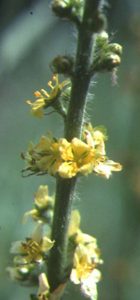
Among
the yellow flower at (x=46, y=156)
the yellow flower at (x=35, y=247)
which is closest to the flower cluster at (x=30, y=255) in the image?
the yellow flower at (x=35, y=247)

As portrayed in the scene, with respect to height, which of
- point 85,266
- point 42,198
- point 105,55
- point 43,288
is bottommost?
point 43,288

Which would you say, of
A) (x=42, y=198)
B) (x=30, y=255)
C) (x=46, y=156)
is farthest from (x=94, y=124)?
(x=46, y=156)

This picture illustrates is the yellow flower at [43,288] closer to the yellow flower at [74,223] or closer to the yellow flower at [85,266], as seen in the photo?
the yellow flower at [85,266]

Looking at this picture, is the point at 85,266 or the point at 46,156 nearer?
the point at 46,156

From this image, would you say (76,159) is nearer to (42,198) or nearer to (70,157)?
(70,157)

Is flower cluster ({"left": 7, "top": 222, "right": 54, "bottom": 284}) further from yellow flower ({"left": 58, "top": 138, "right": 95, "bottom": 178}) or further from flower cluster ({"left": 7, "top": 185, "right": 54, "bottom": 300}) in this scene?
yellow flower ({"left": 58, "top": 138, "right": 95, "bottom": 178})

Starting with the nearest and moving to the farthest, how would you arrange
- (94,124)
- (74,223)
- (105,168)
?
(105,168)
(74,223)
(94,124)

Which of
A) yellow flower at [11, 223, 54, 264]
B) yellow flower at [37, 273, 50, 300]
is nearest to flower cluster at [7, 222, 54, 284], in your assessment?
yellow flower at [11, 223, 54, 264]
